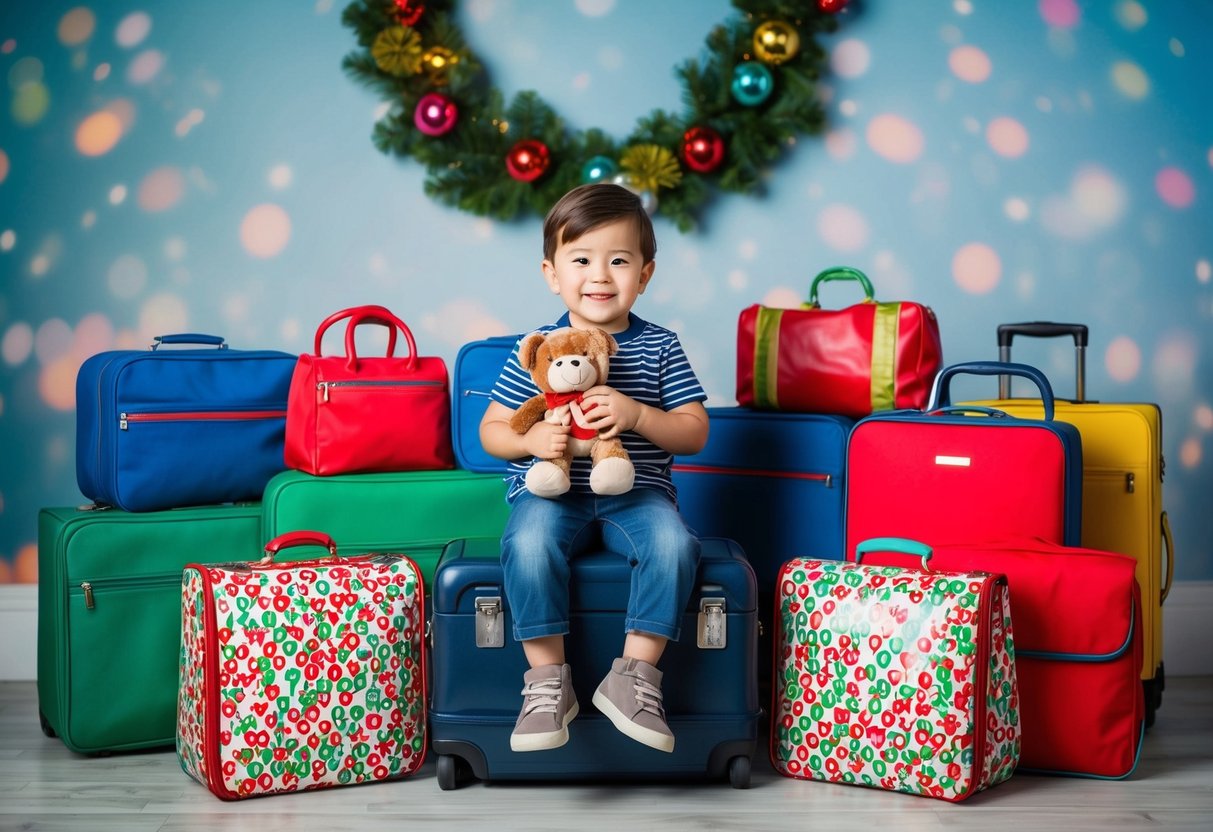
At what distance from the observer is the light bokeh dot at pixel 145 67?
9.47ft

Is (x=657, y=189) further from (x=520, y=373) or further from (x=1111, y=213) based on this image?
(x=1111, y=213)

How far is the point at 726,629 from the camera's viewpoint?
2051mm

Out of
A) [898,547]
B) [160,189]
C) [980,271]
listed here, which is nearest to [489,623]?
[898,547]

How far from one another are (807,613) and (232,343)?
1.60 metres

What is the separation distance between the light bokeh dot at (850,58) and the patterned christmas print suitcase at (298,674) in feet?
5.43

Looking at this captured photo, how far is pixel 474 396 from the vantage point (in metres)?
2.52

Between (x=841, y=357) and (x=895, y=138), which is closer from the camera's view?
(x=841, y=357)

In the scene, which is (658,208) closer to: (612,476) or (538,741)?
(612,476)

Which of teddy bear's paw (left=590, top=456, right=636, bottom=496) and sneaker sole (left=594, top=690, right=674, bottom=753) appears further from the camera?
teddy bear's paw (left=590, top=456, right=636, bottom=496)

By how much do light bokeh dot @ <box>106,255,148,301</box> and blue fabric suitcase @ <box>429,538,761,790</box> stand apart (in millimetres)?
1321

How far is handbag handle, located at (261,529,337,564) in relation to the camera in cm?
213

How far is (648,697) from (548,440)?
0.45m

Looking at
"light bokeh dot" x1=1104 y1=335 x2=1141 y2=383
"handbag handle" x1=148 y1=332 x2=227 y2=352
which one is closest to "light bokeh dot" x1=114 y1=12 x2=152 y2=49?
"handbag handle" x1=148 y1=332 x2=227 y2=352

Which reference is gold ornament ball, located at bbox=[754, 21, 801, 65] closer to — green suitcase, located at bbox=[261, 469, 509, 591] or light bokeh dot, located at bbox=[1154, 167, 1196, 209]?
light bokeh dot, located at bbox=[1154, 167, 1196, 209]
